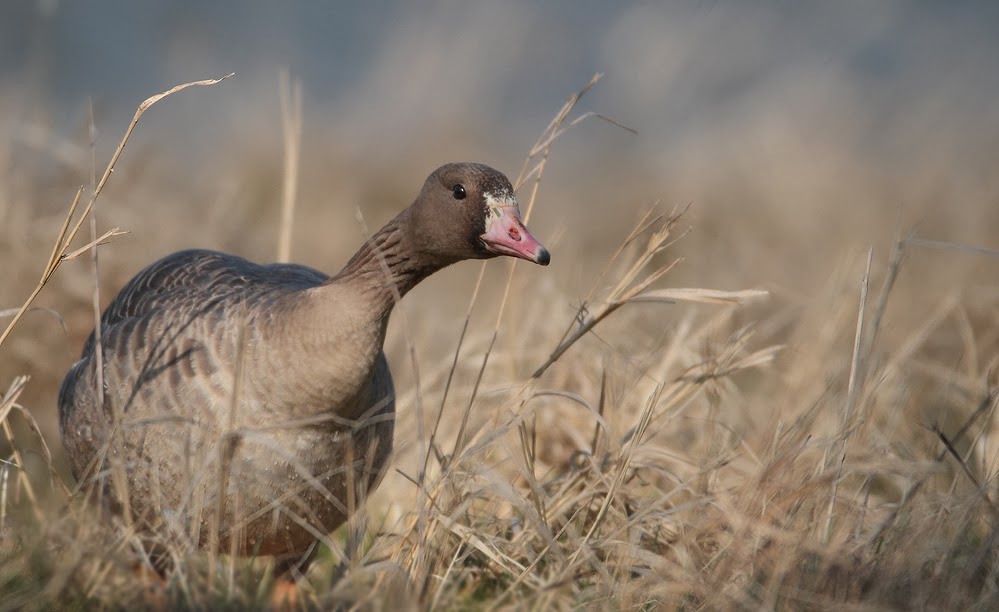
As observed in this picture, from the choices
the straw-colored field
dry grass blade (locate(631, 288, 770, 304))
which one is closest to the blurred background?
the straw-colored field

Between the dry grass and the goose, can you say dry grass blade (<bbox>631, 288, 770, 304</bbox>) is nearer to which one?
the dry grass

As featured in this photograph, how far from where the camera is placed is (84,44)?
1723 centimetres

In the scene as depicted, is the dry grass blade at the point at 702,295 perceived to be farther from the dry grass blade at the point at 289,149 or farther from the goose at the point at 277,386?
the dry grass blade at the point at 289,149

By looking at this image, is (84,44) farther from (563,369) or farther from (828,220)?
(563,369)

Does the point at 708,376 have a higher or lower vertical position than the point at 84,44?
lower

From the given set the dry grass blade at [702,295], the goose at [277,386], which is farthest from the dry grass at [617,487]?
the goose at [277,386]

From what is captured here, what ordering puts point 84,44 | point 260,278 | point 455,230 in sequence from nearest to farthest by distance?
1. point 455,230
2. point 260,278
3. point 84,44

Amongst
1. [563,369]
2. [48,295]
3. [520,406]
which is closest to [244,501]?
[520,406]

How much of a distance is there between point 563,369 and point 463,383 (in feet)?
2.73

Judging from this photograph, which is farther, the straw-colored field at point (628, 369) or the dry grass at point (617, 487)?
the straw-colored field at point (628, 369)

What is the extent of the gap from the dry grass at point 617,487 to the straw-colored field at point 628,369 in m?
0.02

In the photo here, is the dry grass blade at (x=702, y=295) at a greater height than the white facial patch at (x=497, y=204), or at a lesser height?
lesser

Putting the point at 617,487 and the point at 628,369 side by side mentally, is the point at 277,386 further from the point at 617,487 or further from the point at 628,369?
the point at 628,369

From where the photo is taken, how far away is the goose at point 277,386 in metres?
3.80
